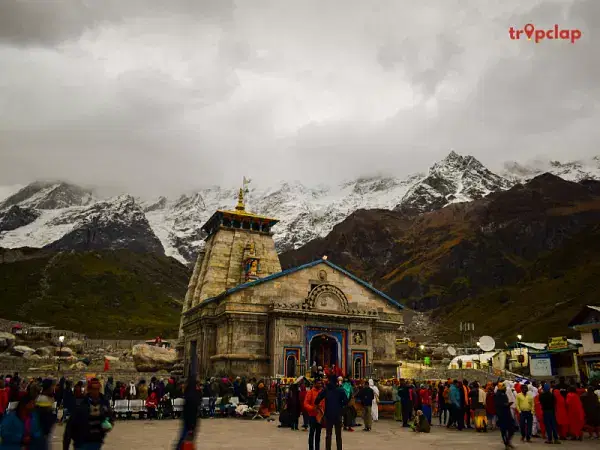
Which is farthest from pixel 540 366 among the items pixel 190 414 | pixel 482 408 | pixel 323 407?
pixel 190 414

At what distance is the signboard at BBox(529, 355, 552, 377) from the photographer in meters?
44.1

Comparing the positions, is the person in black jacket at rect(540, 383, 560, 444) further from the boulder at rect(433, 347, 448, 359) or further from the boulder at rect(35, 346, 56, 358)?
the boulder at rect(433, 347, 448, 359)

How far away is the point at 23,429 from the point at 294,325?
1005 inches

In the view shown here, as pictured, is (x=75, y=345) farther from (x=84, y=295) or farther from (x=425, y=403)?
(x=84, y=295)

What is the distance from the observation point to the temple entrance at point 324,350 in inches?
1331

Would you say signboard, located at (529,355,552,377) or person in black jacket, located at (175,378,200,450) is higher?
signboard, located at (529,355,552,377)

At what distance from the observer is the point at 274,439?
15.6 metres

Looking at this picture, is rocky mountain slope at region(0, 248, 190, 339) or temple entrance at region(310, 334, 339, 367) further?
rocky mountain slope at region(0, 248, 190, 339)

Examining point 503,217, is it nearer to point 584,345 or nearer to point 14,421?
point 584,345

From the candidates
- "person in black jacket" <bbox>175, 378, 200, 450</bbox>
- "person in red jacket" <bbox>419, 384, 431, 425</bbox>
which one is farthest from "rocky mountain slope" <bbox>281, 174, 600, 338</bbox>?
"person in black jacket" <bbox>175, 378, 200, 450</bbox>

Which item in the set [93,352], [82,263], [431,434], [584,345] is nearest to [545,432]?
[431,434]

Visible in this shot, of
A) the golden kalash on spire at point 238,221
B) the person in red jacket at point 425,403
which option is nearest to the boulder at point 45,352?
the golden kalash on spire at point 238,221

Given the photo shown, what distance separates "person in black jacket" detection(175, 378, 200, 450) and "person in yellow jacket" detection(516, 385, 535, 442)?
11409 mm

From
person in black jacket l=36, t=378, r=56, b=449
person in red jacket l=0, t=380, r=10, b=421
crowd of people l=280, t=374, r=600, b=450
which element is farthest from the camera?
person in red jacket l=0, t=380, r=10, b=421
